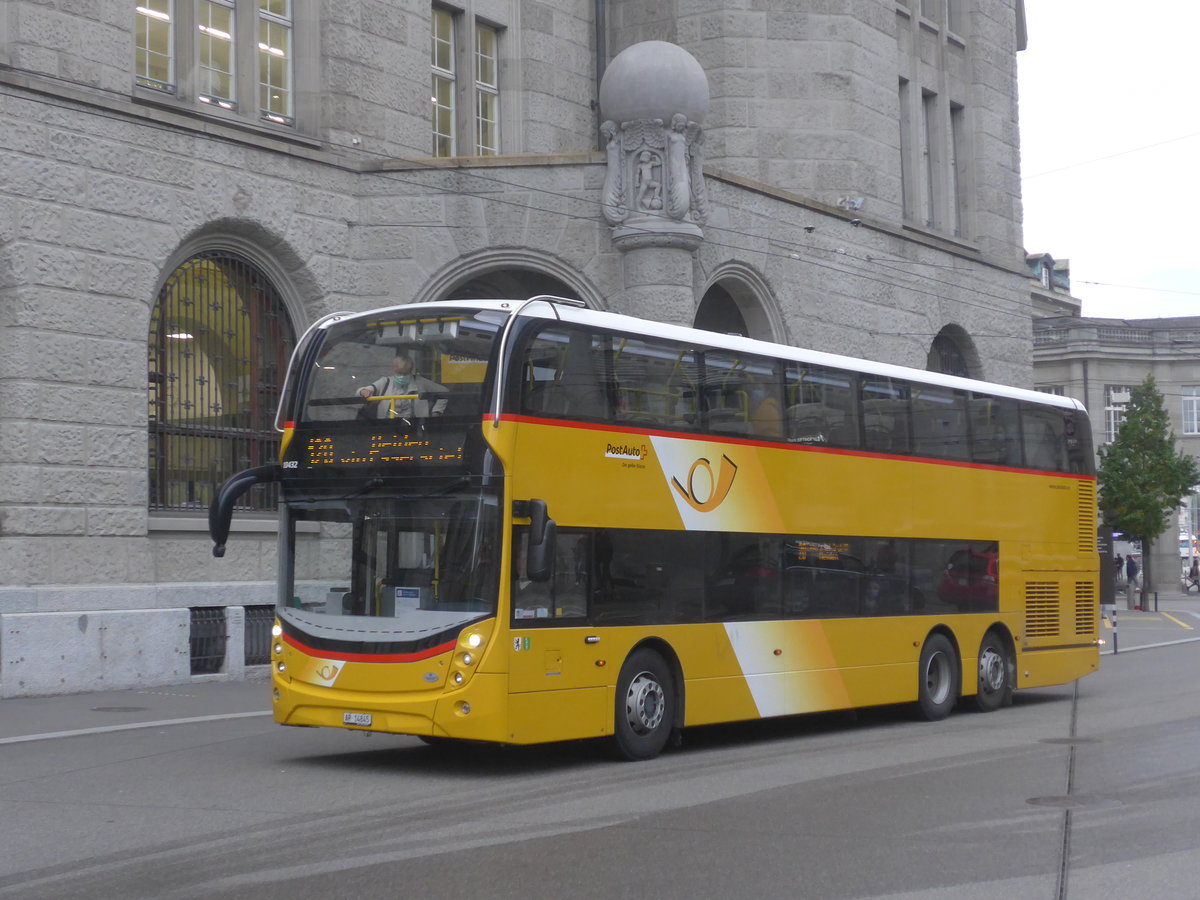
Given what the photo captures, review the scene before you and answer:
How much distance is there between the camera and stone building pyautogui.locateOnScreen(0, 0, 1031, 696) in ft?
56.4

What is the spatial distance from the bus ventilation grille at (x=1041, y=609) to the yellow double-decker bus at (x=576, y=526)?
3036mm

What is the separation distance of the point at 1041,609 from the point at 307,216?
33.5 ft

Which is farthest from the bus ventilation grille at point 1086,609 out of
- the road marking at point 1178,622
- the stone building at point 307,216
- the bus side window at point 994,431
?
the road marking at point 1178,622

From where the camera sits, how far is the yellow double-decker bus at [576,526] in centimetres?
1114

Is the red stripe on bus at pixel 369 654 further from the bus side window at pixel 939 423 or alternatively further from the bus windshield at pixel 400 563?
the bus side window at pixel 939 423

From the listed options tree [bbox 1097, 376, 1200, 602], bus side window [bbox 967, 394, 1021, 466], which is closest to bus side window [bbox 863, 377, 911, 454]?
bus side window [bbox 967, 394, 1021, 466]

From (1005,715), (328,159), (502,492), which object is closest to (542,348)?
(502,492)

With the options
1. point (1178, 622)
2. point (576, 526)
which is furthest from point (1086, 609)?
point (1178, 622)

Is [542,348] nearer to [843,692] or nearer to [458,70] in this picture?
[843,692]

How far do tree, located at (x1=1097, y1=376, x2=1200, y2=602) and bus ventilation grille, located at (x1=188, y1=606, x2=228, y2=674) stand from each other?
41891mm

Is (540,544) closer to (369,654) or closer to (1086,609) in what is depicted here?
(369,654)

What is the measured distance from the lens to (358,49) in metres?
21.0

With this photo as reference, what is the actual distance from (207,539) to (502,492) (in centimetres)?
879

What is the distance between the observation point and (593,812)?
31.0 feet
